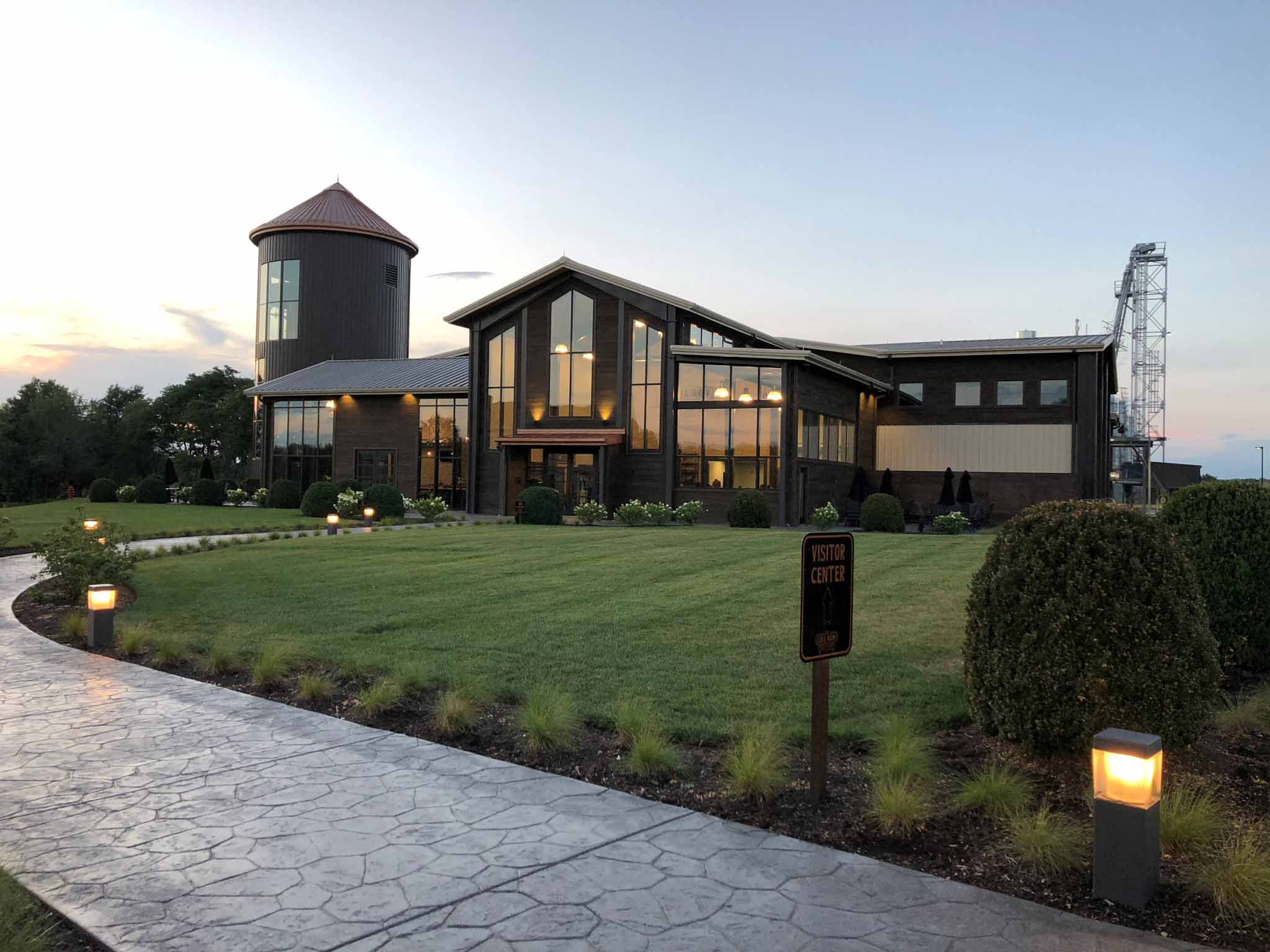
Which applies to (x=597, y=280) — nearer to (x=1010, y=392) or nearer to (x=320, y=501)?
(x=320, y=501)

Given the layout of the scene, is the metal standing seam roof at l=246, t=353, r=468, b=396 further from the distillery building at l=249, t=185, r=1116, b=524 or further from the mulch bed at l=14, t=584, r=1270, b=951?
the mulch bed at l=14, t=584, r=1270, b=951

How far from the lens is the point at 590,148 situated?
23.7m

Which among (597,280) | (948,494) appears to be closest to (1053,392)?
(948,494)

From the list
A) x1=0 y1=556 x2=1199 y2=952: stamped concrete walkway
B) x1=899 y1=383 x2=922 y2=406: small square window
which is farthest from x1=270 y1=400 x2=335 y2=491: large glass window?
x1=0 y1=556 x2=1199 y2=952: stamped concrete walkway

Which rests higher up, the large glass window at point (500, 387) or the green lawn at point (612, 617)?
the large glass window at point (500, 387)

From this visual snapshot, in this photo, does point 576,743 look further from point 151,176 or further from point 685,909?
point 151,176

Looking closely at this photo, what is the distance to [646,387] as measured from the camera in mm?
31141

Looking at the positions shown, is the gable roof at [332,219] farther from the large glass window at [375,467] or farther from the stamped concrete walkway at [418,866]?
the stamped concrete walkway at [418,866]

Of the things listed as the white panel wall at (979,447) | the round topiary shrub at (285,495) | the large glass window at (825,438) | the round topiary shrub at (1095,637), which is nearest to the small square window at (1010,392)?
the white panel wall at (979,447)

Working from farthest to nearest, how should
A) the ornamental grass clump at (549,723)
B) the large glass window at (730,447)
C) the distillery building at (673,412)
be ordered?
the distillery building at (673,412)
the large glass window at (730,447)
the ornamental grass clump at (549,723)

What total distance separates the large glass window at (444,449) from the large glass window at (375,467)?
1.73m

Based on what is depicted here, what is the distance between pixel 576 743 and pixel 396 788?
50.4 inches

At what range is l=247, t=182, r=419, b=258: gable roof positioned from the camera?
4897 cm

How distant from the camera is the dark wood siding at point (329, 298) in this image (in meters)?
49.4
